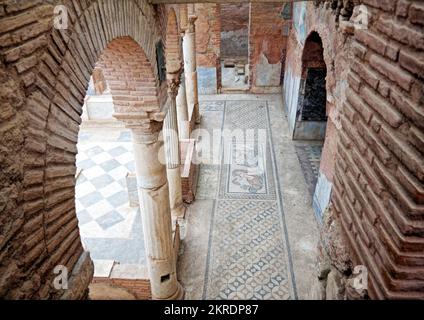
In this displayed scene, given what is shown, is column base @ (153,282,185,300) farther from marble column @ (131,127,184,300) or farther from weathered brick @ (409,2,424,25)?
weathered brick @ (409,2,424,25)

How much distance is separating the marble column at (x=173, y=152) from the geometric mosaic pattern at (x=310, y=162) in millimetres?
2574

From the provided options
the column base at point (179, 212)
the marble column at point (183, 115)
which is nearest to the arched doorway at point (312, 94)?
the marble column at point (183, 115)

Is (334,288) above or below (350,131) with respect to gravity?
below

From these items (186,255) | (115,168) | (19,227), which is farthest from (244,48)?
(19,227)

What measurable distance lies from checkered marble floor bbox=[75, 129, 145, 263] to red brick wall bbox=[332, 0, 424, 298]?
4.25 metres

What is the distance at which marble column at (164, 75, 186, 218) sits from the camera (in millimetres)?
5398

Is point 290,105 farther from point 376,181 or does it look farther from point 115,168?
point 376,181

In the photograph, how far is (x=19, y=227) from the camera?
4.19 ft

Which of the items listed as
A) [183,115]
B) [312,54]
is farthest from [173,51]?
[312,54]

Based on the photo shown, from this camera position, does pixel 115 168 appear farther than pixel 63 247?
Yes

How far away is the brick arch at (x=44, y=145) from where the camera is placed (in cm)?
125

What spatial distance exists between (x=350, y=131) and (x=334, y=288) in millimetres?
920

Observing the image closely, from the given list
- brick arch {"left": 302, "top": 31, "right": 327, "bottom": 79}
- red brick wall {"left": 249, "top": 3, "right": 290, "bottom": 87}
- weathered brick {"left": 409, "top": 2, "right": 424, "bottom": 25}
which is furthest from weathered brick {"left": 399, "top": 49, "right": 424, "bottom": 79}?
red brick wall {"left": 249, "top": 3, "right": 290, "bottom": 87}

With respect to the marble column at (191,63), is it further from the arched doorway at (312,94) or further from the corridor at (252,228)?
the arched doorway at (312,94)
